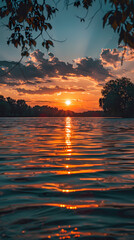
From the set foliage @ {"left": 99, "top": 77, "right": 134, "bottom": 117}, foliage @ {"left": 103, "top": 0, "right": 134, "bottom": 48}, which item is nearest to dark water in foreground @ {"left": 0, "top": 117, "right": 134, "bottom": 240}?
foliage @ {"left": 103, "top": 0, "right": 134, "bottom": 48}

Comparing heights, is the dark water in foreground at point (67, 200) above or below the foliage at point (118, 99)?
below

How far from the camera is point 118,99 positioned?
327ft

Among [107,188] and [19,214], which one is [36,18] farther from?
[19,214]

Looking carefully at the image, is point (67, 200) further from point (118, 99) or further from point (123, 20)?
point (118, 99)

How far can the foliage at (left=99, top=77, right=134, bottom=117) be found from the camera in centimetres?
9788

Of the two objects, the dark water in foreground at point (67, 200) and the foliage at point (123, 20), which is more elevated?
the foliage at point (123, 20)

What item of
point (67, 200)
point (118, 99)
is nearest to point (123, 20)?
point (67, 200)

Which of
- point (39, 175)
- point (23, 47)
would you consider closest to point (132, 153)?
point (39, 175)

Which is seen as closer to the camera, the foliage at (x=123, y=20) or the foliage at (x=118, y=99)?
the foliage at (x=123, y=20)

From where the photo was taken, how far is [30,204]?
5105 millimetres

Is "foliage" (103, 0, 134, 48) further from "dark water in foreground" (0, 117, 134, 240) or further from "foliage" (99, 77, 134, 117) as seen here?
"foliage" (99, 77, 134, 117)

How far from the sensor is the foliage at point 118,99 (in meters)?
97.9

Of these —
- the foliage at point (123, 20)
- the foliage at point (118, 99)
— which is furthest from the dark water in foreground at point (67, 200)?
the foliage at point (118, 99)

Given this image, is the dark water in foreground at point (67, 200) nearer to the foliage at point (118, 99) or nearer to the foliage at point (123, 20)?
the foliage at point (123, 20)
